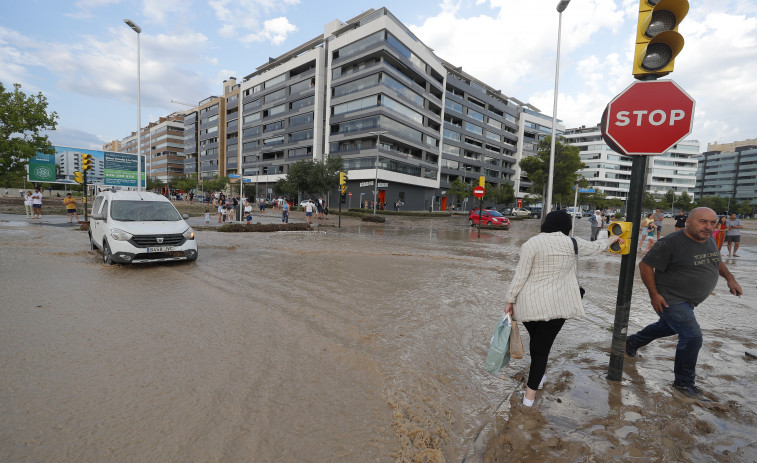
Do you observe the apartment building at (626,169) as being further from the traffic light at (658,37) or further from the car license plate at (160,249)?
the traffic light at (658,37)

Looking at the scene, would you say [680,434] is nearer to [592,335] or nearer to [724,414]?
[724,414]

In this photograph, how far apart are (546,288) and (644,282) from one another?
1236 mm

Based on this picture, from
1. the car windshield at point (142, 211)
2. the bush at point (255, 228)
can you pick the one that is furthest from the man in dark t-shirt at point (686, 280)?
the bush at point (255, 228)

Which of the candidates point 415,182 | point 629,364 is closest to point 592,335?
point 629,364

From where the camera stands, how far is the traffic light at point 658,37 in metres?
3.06

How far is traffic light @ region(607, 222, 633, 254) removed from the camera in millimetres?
3178

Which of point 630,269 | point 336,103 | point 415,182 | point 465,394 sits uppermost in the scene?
point 336,103

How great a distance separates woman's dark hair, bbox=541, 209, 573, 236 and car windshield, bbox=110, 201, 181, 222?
8.94 m

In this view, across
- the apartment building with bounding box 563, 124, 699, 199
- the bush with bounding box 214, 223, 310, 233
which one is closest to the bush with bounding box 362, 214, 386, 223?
the bush with bounding box 214, 223, 310, 233

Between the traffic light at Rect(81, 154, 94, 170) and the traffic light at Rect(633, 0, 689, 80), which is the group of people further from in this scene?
the traffic light at Rect(81, 154, 94, 170)

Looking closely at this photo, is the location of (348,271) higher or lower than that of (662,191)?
lower

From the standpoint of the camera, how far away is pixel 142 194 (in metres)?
9.62

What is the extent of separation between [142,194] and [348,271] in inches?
234

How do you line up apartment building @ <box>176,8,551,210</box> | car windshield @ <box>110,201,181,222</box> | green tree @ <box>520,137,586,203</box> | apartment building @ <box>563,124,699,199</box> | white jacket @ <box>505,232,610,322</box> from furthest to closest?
1. apartment building @ <box>563,124,699,199</box>
2. apartment building @ <box>176,8,551,210</box>
3. green tree @ <box>520,137,586,203</box>
4. car windshield @ <box>110,201,181,222</box>
5. white jacket @ <box>505,232,610,322</box>
